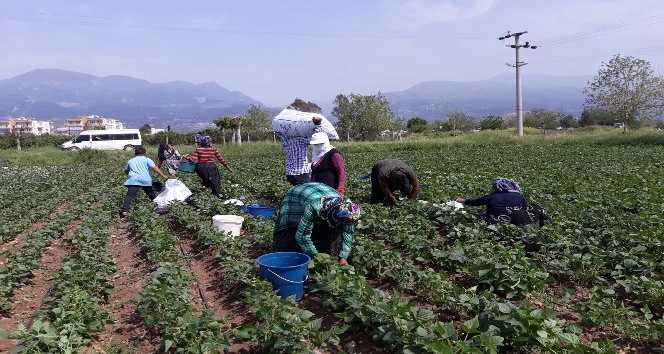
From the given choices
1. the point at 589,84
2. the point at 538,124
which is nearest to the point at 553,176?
the point at 589,84

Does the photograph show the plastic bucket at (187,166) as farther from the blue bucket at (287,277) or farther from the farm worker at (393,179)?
the blue bucket at (287,277)

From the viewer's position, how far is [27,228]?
856 cm

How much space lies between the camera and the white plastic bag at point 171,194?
9.29 m

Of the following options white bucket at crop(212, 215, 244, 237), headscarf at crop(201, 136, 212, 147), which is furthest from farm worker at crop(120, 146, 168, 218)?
white bucket at crop(212, 215, 244, 237)

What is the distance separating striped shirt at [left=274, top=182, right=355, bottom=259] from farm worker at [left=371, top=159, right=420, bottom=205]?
3.44 meters

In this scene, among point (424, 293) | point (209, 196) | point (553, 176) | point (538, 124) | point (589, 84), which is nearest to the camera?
point (424, 293)

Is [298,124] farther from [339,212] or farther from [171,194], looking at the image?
[171,194]

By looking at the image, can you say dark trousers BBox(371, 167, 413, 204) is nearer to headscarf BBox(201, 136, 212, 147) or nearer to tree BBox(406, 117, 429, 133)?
headscarf BBox(201, 136, 212, 147)

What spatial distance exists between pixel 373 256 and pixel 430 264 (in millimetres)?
839

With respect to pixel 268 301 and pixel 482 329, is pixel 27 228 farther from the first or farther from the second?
pixel 482 329

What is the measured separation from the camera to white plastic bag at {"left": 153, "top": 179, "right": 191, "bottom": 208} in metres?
9.29

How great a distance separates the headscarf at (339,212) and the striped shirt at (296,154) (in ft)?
8.00

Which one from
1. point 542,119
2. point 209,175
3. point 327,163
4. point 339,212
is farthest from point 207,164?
point 542,119

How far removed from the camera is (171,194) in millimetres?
9367
